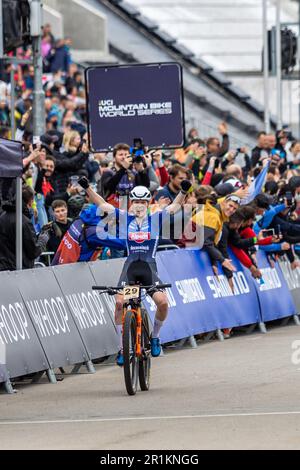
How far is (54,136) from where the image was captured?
66.3ft

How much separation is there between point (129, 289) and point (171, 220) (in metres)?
4.55

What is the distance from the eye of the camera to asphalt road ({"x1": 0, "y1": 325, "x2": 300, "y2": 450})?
10109mm

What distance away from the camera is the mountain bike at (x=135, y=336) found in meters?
13.0

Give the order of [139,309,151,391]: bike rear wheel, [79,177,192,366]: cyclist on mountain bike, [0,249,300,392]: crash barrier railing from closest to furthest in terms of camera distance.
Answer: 1. [139,309,151,391]: bike rear wheel
2. [79,177,192,366]: cyclist on mountain bike
3. [0,249,300,392]: crash barrier railing

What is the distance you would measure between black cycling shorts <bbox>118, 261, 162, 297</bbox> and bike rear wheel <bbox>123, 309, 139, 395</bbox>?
2.37 feet

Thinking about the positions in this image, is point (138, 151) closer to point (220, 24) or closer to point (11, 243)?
point (11, 243)

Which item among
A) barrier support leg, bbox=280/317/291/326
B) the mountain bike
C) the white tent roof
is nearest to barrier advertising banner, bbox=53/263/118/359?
the mountain bike

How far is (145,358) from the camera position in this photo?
13516 mm

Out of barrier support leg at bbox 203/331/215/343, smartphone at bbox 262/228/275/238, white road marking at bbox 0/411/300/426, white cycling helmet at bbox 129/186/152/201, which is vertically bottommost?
barrier support leg at bbox 203/331/215/343

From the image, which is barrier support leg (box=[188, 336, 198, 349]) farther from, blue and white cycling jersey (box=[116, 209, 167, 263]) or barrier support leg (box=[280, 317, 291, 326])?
blue and white cycling jersey (box=[116, 209, 167, 263])

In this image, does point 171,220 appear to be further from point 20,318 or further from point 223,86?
point 223,86

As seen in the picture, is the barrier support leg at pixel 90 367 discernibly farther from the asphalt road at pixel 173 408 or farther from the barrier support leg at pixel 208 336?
the barrier support leg at pixel 208 336

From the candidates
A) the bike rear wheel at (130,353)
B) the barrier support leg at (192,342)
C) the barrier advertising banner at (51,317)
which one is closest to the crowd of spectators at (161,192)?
the barrier advertising banner at (51,317)

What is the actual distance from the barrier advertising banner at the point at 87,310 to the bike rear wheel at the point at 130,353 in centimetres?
201
